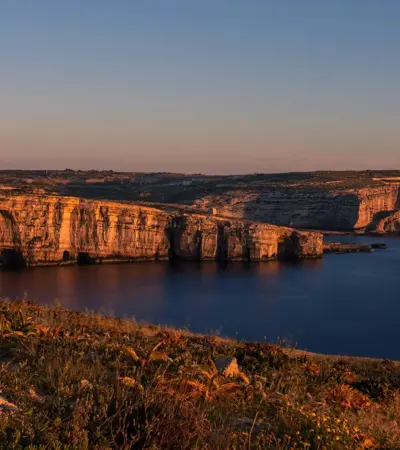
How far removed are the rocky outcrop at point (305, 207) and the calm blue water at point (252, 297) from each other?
31.4m

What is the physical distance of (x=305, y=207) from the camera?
88812mm

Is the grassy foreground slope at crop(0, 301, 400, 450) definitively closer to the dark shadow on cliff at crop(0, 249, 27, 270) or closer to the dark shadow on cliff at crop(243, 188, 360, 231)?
the dark shadow on cliff at crop(0, 249, 27, 270)

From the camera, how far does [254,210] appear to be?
3489 inches

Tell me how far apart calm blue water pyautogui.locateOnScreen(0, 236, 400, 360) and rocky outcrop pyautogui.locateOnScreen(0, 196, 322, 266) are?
8.01 ft

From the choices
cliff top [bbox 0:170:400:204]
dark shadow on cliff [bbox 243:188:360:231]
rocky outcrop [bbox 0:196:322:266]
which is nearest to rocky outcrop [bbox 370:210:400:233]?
dark shadow on cliff [bbox 243:188:360:231]

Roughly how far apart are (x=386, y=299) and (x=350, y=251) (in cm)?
2825

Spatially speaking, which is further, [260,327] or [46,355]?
[260,327]

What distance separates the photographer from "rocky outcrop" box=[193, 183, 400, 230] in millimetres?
88125

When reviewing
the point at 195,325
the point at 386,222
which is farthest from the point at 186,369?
the point at 386,222

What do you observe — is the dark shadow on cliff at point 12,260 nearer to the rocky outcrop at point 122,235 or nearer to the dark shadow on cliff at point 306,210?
the rocky outcrop at point 122,235

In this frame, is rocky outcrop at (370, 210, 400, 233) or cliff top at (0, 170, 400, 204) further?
cliff top at (0, 170, 400, 204)

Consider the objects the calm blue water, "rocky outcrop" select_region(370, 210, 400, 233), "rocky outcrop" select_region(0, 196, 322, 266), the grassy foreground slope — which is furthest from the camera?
"rocky outcrop" select_region(370, 210, 400, 233)

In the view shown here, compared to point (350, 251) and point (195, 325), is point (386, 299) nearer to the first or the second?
point (195, 325)

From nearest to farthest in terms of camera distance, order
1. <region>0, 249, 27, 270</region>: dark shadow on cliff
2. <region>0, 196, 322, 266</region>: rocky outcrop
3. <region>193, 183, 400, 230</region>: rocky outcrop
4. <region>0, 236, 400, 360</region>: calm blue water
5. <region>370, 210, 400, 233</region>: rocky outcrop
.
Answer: <region>0, 236, 400, 360</region>: calm blue water
<region>0, 249, 27, 270</region>: dark shadow on cliff
<region>0, 196, 322, 266</region>: rocky outcrop
<region>193, 183, 400, 230</region>: rocky outcrop
<region>370, 210, 400, 233</region>: rocky outcrop
